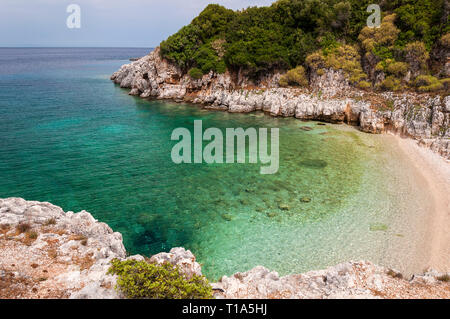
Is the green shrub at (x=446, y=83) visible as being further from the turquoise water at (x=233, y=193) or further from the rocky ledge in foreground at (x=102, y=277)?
the rocky ledge in foreground at (x=102, y=277)

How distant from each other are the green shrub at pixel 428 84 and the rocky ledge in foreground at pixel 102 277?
1430 inches

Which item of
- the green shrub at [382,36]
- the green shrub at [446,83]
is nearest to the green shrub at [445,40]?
the green shrub at [382,36]

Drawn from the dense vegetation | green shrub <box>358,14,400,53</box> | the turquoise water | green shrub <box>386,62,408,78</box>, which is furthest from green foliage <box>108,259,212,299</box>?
green shrub <box>358,14,400,53</box>

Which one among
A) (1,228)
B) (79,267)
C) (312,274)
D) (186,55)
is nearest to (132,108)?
(186,55)

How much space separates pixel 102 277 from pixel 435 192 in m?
27.1

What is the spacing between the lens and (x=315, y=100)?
45.7m

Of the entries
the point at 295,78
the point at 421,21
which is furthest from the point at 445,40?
the point at 295,78

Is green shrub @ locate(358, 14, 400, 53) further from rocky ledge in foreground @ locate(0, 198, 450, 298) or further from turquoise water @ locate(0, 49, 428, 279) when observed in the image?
rocky ledge in foreground @ locate(0, 198, 450, 298)

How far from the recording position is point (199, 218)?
2034 cm

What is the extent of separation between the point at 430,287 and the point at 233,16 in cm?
6544

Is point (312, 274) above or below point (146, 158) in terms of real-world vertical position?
below

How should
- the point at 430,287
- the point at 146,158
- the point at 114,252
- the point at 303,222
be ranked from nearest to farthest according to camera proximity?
the point at 430,287 → the point at 114,252 → the point at 303,222 → the point at 146,158
